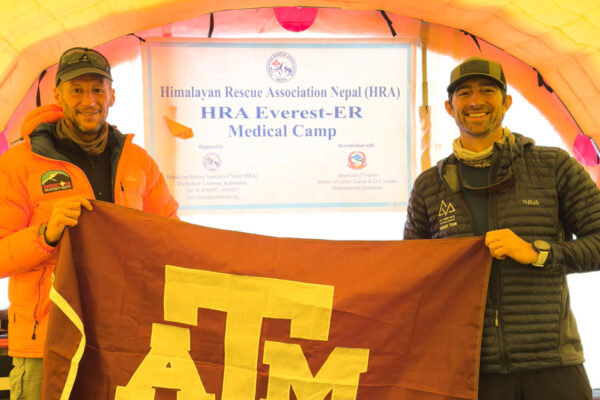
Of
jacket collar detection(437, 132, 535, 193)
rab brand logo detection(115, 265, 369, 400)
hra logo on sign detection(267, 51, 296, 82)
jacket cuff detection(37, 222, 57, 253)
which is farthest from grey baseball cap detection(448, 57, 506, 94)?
jacket cuff detection(37, 222, 57, 253)

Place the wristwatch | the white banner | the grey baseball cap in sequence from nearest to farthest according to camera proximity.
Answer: the wristwatch, the grey baseball cap, the white banner

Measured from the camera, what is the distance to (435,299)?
1864 millimetres

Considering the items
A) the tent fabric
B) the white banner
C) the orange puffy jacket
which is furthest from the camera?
the white banner

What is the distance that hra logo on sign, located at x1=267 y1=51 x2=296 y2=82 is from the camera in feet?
10.4

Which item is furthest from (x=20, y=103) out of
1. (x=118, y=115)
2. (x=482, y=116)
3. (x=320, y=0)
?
(x=482, y=116)

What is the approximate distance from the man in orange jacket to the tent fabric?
0.81m

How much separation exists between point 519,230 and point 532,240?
0.05 meters

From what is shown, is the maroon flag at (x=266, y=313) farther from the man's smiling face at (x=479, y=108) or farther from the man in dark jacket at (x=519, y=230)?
the man's smiling face at (x=479, y=108)

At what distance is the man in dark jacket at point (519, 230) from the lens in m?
1.78

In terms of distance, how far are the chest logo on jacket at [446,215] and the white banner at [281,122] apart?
1289 millimetres

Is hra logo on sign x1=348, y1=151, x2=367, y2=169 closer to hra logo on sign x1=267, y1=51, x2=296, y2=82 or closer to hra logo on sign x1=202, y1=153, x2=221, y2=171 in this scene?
hra logo on sign x1=267, y1=51, x2=296, y2=82

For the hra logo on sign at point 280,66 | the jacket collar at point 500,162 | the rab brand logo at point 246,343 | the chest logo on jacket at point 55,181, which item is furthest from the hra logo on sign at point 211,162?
the jacket collar at point 500,162

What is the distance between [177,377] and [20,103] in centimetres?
→ 195

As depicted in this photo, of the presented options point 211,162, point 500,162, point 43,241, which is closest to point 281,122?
point 211,162
